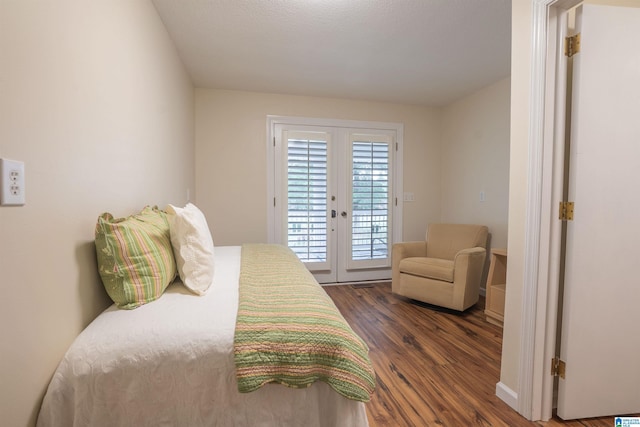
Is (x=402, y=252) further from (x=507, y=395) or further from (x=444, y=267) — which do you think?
(x=507, y=395)

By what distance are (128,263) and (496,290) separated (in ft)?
9.29

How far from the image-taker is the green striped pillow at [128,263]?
1122mm

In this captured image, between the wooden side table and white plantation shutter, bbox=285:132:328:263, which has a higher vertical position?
white plantation shutter, bbox=285:132:328:263

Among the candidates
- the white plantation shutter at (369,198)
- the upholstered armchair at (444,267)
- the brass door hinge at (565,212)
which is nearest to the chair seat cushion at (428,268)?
the upholstered armchair at (444,267)

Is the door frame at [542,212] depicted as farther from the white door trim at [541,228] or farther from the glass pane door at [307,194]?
the glass pane door at [307,194]

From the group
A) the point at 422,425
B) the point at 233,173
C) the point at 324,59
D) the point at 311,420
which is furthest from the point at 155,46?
the point at 422,425

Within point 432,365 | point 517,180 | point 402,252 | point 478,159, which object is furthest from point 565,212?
point 478,159

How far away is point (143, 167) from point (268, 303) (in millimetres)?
1232

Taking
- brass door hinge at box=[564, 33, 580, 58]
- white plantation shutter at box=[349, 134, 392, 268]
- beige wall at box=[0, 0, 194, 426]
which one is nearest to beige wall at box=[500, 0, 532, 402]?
brass door hinge at box=[564, 33, 580, 58]

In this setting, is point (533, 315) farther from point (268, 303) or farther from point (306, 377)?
point (268, 303)

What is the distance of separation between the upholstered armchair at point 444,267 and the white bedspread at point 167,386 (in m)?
2.13

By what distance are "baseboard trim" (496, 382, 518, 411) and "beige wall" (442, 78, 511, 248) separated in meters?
1.91

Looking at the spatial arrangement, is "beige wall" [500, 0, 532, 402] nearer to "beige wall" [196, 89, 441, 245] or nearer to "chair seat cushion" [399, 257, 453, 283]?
"chair seat cushion" [399, 257, 453, 283]

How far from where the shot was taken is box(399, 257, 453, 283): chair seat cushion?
9.37ft
